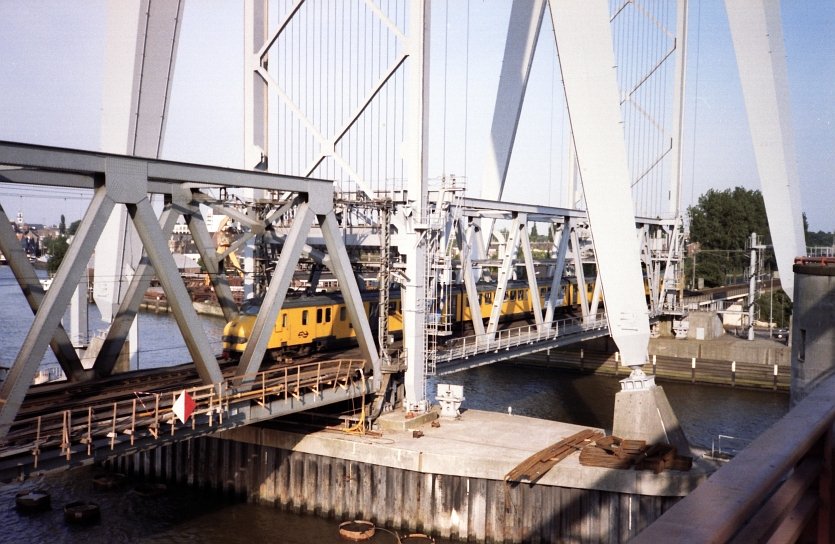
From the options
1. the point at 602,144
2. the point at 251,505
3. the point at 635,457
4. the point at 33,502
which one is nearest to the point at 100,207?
the point at 251,505

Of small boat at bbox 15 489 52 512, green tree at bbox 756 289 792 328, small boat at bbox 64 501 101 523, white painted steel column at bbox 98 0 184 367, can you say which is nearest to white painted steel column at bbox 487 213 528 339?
A: white painted steel column at bbox 98 0 184 367

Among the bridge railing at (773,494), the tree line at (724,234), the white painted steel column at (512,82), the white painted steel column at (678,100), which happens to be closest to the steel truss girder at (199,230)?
the white painted steel column at (512,82)

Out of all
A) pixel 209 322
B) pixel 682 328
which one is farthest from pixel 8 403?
pixel 209 322

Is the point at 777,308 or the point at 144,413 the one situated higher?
the point at 144,413

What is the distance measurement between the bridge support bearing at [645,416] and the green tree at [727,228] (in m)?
60.8

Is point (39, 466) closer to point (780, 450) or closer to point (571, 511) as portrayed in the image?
point (571, 511)

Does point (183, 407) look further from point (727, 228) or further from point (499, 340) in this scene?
point (727, 228)

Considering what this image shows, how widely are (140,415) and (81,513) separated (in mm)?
6250

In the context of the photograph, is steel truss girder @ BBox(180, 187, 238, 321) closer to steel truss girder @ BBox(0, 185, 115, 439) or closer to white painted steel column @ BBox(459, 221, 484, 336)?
steel truss girder @ BBox(0, 185, 115, 439)

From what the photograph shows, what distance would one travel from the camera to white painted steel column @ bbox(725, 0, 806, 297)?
92.8ft

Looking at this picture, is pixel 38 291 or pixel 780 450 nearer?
pixel 780 450

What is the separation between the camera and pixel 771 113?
1147 inches

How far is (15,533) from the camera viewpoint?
758 inches

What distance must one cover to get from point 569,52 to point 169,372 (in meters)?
13.4
